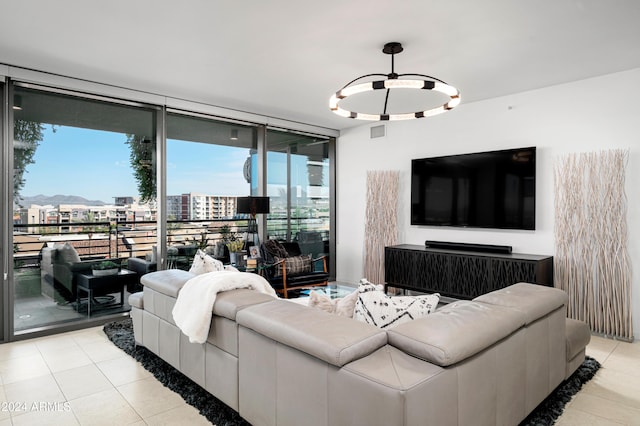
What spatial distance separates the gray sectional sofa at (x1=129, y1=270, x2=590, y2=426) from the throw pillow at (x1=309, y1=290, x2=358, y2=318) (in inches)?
9.3

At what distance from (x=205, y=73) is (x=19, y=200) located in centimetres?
223

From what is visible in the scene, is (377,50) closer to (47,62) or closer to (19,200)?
(47,62)

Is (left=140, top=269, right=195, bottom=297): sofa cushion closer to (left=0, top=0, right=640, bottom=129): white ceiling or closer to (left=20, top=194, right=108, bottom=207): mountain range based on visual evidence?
(left=20, top=194, right=108, bottom=207): mountain range

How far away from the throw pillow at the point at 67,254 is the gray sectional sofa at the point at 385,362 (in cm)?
236

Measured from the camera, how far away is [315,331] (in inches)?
68.2

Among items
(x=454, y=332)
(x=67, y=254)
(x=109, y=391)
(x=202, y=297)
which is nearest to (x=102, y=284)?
(x=67, y=254)

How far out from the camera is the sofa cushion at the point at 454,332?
1.57 m

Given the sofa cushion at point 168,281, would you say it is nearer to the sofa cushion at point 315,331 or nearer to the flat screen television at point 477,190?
the sofa cushion at point 315,331

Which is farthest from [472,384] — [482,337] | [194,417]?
[194,417]

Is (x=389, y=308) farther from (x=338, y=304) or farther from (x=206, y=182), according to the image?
(x=206, y=182)

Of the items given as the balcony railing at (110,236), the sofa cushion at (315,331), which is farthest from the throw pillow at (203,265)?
the balcony railing at (110,236)

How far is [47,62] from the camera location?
12.0 ft

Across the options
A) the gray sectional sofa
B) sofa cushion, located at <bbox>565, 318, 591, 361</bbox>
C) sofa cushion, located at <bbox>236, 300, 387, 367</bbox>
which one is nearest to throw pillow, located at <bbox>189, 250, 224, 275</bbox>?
the gray sectional sofa

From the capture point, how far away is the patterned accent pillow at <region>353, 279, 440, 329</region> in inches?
80.0
